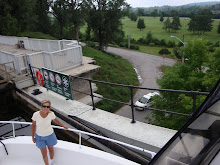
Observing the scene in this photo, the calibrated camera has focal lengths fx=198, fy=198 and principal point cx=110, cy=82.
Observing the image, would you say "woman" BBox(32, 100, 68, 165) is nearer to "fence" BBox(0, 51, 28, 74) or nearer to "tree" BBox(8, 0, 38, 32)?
"fence" BBox(0, 51, 28, 74)

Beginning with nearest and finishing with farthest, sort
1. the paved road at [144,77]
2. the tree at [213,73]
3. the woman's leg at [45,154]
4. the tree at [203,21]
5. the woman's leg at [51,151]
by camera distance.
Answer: the woman's leg at [45,154] < the woman's leg at [51,151] < the tree at [213,73] < the paved road at [144,77] < the tree at [203,21]

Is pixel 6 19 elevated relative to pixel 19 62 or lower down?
elevated

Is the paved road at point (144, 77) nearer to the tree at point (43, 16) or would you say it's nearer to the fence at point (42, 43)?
the fence at point (42, 43)

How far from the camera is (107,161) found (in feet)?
13.0

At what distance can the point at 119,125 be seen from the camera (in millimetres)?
5570

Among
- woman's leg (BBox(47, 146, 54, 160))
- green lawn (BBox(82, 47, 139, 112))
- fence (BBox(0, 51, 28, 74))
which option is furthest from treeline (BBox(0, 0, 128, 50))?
woman's leg (BBox(47, 146, 54, 160))

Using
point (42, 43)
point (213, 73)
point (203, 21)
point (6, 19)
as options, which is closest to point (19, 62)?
point (42, 43)

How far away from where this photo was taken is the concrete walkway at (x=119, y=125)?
4.80m

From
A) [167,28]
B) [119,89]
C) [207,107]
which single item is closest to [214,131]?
[207,107]

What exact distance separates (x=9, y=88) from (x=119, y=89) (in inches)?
662

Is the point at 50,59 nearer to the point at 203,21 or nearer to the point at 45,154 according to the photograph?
the point at 45,154

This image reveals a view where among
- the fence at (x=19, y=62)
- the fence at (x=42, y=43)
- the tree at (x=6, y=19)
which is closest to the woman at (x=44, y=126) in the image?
the fence at (x=19, y=62)

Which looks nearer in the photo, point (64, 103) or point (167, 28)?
point (64, 103)

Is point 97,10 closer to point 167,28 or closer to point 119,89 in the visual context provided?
point 119,89
